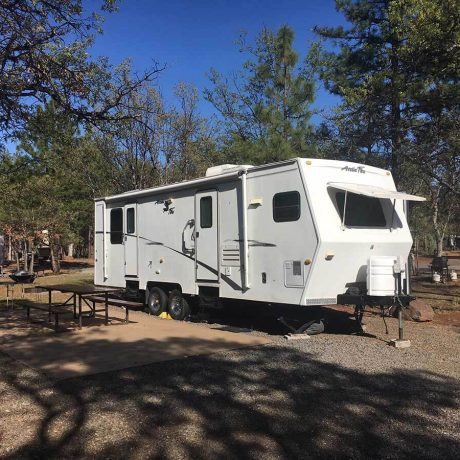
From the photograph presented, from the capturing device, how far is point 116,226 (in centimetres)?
1282

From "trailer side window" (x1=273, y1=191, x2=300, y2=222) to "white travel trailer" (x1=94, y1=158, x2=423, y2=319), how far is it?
0.02 m

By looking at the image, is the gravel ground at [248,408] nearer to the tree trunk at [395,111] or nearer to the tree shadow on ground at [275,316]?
the tree shadow on ground at [275,316]

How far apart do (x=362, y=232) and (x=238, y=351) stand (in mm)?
2732

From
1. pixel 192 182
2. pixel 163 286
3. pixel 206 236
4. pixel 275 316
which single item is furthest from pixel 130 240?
pixel 275 316

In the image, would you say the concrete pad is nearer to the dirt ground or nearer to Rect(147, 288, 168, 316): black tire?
the dirt ground

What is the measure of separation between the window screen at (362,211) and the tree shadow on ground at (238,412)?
266 centimetres

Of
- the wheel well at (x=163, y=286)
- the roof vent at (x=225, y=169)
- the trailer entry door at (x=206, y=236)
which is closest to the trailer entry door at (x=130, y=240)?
the wheel well at (x=163, y=286)

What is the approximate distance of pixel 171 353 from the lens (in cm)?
739

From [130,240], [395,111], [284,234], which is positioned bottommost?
[284,234]

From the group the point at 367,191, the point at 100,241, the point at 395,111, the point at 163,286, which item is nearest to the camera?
the point at 367,191

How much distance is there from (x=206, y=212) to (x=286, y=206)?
82.0 inches

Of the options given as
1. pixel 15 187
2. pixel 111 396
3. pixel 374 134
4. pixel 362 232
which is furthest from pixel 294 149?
pixel 15 187

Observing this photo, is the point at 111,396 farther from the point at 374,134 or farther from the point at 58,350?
the point at 374,134

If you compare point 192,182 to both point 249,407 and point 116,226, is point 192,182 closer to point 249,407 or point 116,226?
point 116,226
